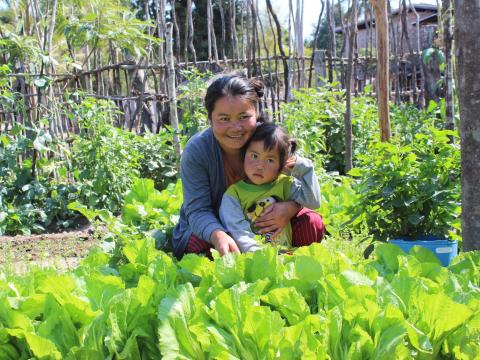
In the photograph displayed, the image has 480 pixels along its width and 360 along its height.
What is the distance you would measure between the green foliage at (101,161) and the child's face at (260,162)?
109 inches

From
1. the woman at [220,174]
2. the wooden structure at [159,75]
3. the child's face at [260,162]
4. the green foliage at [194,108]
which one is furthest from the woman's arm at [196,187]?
the green foliage at [194,108]

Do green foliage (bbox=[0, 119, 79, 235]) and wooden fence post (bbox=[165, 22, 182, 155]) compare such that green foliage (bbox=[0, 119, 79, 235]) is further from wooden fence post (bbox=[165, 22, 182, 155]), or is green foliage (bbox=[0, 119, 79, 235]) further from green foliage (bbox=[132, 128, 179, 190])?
wooden fence post (bbox=[165, 22, 182, 155])

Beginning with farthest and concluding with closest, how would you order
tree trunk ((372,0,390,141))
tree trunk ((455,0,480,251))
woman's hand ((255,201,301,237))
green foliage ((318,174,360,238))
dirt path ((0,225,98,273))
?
dirt path ((0,225,98,273))
tree trunk ((372,0,390,141))
green foliage ((318,174,360,238))
woman's hand ((255,201,301,237))
tree trunk ((455,0,480,251))

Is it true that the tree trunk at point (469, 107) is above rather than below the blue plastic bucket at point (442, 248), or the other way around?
above

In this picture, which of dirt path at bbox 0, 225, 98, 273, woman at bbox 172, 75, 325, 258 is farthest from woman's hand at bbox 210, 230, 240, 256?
dirt path at bbox 0, 225, 98, 273

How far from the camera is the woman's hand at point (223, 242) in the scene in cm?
220

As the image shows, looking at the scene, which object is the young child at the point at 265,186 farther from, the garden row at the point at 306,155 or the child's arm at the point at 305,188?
the garden row at the point at 306,155

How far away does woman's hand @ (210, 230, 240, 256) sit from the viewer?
2198 millimetres

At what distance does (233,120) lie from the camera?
255 centimetres

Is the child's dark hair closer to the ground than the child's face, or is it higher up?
higher up

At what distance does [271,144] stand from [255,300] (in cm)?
131

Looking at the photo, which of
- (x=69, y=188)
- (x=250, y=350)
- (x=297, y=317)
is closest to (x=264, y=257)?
(x=297, y=317)

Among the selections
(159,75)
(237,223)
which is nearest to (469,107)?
(237,223)

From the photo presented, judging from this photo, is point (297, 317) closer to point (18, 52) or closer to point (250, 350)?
point (250, 350)
